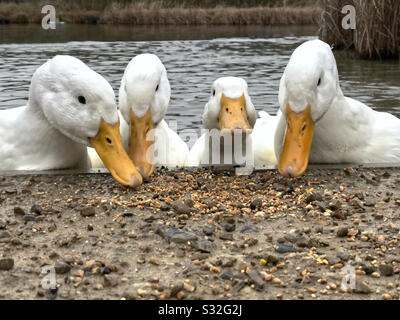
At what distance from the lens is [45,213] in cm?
416

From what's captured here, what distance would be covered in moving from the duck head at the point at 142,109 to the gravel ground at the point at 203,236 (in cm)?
23

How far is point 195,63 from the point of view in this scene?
15469 millimetres

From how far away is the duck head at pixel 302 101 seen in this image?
4.55m

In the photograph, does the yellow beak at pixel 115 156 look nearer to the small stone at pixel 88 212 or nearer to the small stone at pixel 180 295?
the small stone at pixel 88 212

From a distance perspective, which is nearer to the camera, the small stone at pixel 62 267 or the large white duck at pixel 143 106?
the small stone at pixel 62 267

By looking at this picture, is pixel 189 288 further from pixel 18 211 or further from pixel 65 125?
pixel 65 125

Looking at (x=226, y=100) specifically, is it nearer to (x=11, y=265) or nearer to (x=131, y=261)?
(x=131, y=261)

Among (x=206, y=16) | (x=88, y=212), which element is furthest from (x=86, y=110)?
(x=206, y=16)

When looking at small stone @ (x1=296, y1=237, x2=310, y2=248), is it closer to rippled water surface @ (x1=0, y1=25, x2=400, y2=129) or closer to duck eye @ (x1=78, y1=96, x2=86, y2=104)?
duck eye @ (x1=78, y1=96, x2=86, y2=104)

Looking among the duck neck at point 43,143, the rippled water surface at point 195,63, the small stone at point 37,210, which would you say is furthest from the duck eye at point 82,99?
the rippled water surface at point 195,63

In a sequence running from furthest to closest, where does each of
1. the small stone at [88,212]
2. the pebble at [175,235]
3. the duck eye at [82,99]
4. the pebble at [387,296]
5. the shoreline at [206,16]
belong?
the shoreline at [206,16]
the duck eye at [82,99]
the small stone at [88,212]
the pebble at [175,235]
the pebble at [387,296]

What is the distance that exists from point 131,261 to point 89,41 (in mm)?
20068
